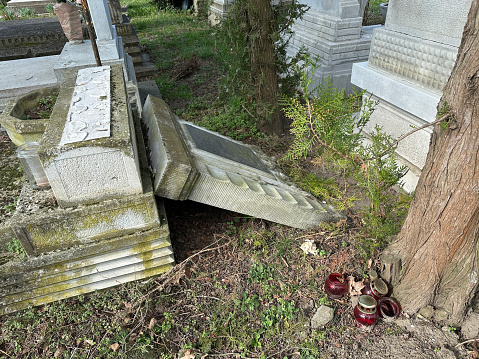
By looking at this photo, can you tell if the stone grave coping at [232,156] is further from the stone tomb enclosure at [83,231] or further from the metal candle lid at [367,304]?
the metal candle lid at [367,304]

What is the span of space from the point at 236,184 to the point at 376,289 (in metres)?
1.33

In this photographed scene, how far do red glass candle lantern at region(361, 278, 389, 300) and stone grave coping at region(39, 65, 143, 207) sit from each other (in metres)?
1.85

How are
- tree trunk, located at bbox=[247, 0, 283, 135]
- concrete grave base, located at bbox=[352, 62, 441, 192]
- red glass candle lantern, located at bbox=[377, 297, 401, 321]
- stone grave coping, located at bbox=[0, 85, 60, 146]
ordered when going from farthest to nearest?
tree trunk, located at bbox=[247, 0, 283, 135] < concrete grave base, located at bbox=[352, 62, 441, 192] < stone grave coping, located at bbox=[0, 85, 60, 146] < red glass candle lantern, located at bbox=[377, 297, 401, 321]

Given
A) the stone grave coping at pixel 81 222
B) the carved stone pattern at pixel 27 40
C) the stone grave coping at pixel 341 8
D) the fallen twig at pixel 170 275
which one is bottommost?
the fallen twig at pixel 170 275

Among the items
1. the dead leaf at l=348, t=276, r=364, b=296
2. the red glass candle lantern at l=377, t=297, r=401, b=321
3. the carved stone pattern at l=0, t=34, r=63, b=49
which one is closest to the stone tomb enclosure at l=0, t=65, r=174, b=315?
the dead leaf at l=348, t=276, r=364, b=296

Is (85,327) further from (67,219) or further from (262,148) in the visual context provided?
(262,148)

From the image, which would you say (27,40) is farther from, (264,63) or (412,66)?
(412,66)

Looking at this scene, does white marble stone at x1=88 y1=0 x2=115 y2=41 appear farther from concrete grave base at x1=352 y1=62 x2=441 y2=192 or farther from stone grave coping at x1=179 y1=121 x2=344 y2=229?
concrete grave base at x1=352 y1=62 x2=441 y2=192

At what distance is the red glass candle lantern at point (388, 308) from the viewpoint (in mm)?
2393

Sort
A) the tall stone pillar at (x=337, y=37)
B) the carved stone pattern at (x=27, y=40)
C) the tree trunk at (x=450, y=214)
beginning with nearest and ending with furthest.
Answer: the tree trunk at (x=450, y=214) < the tall stone pillar at (x=337, y=37) < the carved stone pattern at (x=27, y=40)

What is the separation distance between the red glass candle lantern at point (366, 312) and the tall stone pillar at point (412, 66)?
182 centimetres

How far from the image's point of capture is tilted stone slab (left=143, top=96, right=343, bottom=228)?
258cm

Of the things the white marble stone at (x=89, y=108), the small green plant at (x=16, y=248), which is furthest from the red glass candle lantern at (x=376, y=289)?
the small green plant at (x=16, y=248)

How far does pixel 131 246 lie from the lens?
Result: 8.13 ft
